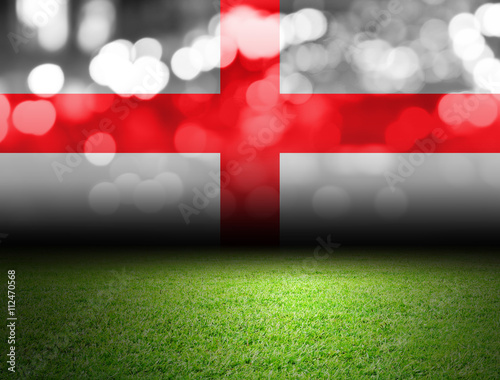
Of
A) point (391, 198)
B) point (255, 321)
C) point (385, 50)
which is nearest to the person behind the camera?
point (255, 321)

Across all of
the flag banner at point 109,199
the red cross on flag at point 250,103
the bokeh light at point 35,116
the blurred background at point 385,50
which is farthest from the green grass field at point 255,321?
the blurred background at point 385,50

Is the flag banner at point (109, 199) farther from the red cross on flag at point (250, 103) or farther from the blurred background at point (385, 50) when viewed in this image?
the blurred background at point (385, 50)

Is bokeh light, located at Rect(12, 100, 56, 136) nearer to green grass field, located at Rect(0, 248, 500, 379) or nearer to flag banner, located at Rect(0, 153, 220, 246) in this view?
flag banner, located at Rect(0, 153, 220, 246)

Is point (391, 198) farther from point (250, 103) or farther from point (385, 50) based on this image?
point (250, 103)

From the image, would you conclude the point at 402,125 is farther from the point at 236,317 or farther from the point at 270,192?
the point at 236,317

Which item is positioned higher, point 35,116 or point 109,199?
point 35,116

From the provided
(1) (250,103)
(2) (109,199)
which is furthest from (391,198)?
(2) (109,199)

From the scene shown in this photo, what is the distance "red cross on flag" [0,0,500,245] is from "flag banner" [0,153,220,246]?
1.0 inches

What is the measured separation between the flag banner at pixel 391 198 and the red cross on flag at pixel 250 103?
3 cm

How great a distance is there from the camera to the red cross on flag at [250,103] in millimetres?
5582

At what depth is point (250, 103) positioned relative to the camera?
5605 millimetres

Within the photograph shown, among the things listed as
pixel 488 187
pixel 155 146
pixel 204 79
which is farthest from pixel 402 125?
→ pixel 155 146

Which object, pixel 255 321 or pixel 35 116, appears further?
pixel 35 116

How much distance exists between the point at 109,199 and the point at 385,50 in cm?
399
